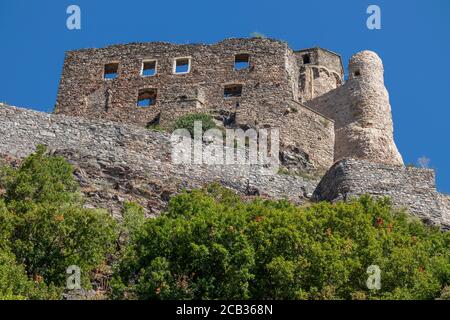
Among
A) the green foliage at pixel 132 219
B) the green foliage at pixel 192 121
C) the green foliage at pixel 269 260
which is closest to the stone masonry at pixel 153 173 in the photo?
the green foliage at pixel 132 219

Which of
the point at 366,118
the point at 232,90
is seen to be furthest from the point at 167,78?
the point at 366,118

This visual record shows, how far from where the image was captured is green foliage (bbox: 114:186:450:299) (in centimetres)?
2069

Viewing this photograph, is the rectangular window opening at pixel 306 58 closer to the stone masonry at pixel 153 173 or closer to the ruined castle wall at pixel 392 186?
the stone masonry at pixel 153 173

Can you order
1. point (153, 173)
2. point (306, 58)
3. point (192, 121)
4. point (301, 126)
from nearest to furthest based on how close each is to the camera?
point (153, 173) < point (192, 121) < point (301, 126) < point (306, 58)

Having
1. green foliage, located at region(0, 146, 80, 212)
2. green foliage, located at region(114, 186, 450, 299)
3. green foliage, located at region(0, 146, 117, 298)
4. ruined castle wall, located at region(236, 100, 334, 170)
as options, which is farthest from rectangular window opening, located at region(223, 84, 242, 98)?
green foliage, located at region(114, 186, 450, 299)

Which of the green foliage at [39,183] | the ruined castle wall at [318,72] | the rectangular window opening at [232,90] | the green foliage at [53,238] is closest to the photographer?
the green foliage at [53,238]

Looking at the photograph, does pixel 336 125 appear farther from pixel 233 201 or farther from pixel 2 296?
pixel 2 296

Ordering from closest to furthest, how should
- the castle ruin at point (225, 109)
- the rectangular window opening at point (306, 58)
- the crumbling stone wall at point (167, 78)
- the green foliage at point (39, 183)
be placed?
the green foliage at point (39, 183) < the castle ruin at point (225, 109) < the crumbling stone wall at point (167, 78) < the rectangular window opening at point (306, 58)

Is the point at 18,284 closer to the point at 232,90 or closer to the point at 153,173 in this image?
the point at 153,173

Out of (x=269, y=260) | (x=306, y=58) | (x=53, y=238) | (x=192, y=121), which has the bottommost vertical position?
(x=269, y=260)

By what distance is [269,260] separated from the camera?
21.5 meters

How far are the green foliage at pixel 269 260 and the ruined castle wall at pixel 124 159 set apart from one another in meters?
5.72

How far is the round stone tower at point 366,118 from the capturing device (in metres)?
37.3

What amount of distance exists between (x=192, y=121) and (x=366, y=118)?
21.7 ft
